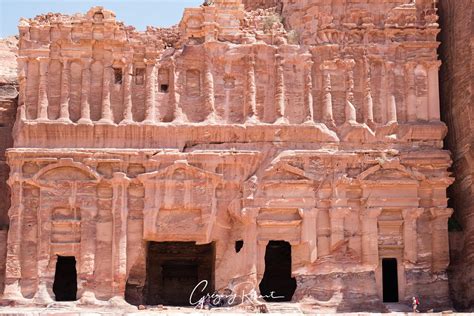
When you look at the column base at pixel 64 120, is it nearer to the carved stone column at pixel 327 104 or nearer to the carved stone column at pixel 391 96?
the carved stone column at pixel 327 104

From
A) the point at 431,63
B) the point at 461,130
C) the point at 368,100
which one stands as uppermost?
the point at 431,63

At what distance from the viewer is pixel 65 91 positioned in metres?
27.6

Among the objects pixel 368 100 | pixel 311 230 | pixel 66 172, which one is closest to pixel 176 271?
pixel 66 172

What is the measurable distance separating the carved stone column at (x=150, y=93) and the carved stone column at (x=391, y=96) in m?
7.27

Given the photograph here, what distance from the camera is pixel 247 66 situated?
28188 mm

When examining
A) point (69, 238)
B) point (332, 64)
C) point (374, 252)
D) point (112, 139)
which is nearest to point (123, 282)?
point (69, 238)

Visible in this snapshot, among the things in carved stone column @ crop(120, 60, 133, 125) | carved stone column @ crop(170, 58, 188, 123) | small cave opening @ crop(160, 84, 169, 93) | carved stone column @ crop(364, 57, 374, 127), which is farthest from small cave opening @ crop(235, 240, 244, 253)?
carved stone column @ crop(364, 57, 374, 127)

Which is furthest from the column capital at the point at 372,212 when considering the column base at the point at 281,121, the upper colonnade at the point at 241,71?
the column base at the point at 281,121

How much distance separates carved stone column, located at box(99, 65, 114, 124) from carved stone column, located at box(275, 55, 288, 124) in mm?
5124

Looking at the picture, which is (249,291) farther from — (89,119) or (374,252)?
(89,119)

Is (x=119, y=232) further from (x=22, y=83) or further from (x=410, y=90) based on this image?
(x=410, y=90)

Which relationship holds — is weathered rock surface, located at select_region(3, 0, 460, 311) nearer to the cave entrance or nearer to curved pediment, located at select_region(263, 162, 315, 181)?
curved pediment, located at select_region(263, 162, 315, 181)

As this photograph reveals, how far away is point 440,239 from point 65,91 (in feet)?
40.0

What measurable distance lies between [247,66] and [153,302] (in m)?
8.83
